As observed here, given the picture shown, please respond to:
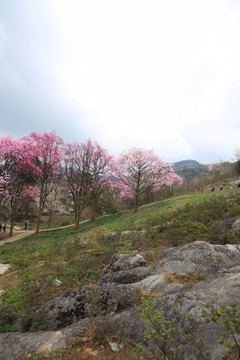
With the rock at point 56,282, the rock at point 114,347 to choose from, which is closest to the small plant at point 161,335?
the rock at point 114,347

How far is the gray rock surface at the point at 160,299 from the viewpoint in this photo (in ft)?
7.40

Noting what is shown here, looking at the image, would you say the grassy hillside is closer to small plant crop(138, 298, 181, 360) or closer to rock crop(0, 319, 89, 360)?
rock crop(0, 319, 89, 360)

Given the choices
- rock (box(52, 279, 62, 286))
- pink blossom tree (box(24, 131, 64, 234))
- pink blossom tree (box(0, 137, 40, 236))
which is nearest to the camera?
rock (box(52, 279, 62, 286))

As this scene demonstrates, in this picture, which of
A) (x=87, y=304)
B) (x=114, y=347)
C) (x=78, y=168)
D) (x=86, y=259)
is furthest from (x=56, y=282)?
(x=78, y=168)

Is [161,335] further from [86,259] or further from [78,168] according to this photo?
[78,168]

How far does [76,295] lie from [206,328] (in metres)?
2.91

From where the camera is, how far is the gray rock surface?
2.26 m

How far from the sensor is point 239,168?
44656 millimetres

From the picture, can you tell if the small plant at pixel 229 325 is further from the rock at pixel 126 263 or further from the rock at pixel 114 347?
the rock at pixel 126 263

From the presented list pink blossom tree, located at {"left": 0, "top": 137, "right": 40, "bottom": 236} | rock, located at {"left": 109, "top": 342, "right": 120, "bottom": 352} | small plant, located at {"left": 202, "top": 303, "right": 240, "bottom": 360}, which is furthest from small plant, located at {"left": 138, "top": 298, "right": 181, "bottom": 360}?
pink blossom tree, located at {"left": 0, "top": 137, "right": 40, "bottom": 236}

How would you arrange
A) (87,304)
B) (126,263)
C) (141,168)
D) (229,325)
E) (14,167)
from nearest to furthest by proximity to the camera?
(229,325) < (87,304) < (126,263) < (14,167) < (141,168)

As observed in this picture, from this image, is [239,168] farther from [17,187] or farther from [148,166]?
[17,187]

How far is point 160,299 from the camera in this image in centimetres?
Result: 275

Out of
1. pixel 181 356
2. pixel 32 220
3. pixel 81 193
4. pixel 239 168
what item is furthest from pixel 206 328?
pixel 239 168
